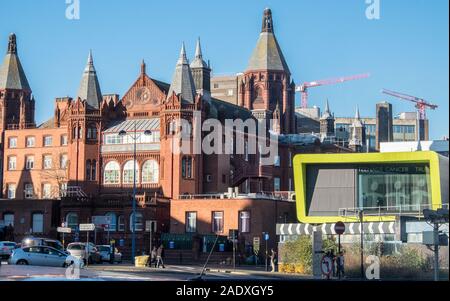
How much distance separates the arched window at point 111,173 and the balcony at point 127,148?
1119mm

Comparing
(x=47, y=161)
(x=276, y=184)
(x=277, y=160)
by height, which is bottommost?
(x=276, y=184)

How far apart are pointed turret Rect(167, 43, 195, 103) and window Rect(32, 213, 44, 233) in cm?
1434

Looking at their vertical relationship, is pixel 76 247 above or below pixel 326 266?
below

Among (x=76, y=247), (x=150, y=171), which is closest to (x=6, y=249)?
(x=76, y=247)

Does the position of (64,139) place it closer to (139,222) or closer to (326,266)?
(139,222)

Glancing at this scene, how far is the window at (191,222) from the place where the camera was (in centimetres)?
6412

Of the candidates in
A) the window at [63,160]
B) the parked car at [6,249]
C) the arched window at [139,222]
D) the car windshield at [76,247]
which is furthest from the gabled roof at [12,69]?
the window at [63,160]

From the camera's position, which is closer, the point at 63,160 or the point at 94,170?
the point at 94,170

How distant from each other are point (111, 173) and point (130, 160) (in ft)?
8.05

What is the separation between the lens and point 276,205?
6341cm

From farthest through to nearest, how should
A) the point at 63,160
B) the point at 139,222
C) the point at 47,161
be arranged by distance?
the point at 47,161 < the point at 63,160 < the point at 139,222

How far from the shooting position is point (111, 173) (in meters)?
71.2
